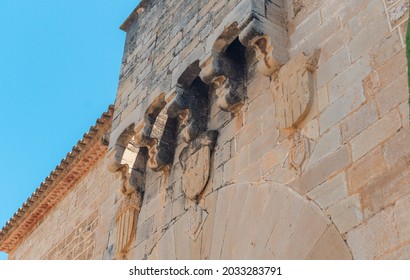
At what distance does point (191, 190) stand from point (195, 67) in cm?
94

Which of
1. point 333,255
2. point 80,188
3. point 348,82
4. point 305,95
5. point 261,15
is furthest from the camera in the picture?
point 80,188

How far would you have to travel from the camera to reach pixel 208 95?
443 centimetres

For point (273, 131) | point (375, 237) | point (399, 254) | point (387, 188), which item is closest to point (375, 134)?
point (387, 188)

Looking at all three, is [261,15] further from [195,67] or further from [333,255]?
[333,255]

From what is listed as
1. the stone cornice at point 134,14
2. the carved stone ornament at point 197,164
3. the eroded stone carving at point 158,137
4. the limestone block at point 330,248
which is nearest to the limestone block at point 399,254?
the limestone block at point 330,248

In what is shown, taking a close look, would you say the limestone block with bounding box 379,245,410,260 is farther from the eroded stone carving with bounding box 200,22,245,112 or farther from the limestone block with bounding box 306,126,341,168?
the eroded stone carving with bounding box 200,22,245,112

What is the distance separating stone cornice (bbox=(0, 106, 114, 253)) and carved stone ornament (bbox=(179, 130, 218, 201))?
234cm

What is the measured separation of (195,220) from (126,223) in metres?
1.00

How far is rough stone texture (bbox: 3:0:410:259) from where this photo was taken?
2670 mm

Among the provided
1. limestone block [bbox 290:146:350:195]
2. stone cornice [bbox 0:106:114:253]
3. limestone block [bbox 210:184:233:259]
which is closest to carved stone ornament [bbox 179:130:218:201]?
limestone block [bbox 210:184:233:259]

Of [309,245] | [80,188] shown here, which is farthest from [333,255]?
[80,188]

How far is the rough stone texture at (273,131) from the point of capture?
8.76ft

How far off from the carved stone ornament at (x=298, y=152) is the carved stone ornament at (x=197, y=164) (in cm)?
87

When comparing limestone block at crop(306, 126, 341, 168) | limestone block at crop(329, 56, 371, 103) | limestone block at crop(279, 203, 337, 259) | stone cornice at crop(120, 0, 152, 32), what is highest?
stone cornice at crop(120, 0, 152, 32)
